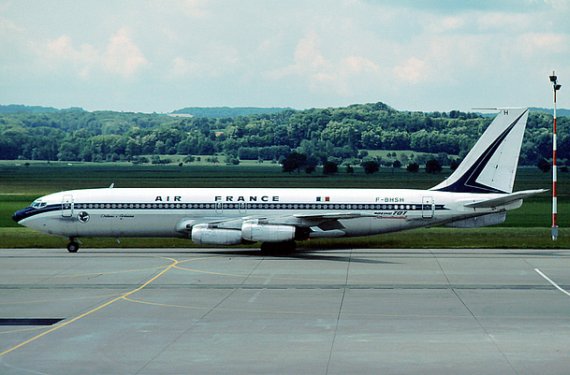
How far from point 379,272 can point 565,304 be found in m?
11.4

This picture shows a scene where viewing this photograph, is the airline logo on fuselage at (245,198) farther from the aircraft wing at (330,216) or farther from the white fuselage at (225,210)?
the aircraft wing at (330,216)

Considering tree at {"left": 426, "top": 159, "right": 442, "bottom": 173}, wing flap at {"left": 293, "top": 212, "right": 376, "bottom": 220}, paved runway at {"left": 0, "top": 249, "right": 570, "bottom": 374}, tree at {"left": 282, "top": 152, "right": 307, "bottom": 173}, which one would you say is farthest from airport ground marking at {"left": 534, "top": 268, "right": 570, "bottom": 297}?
tree at {"left": 282, "top": 152, "right": 307, "bottom": 173}

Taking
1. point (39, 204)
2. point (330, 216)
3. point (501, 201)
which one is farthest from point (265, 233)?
point (39, 204)

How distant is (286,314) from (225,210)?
22.2 metres

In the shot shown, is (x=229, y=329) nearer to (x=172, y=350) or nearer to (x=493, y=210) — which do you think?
(x=172, y=350)

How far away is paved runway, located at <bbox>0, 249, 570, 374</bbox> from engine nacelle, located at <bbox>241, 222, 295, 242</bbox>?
1.06m

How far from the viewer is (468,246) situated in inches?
2248

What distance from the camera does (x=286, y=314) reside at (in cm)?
3153

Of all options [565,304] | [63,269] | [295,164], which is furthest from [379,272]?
[295,164]

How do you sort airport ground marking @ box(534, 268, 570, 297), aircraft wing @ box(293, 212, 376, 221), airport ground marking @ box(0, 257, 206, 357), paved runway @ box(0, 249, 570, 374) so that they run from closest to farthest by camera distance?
paved runway @ box(0, 249, 570, 374), airport ground marking @ box(0, 257, 206, 357), airport ground marking @ box(534, 268, 570, 297), aircraft wing @ box(293, 212, 376, 221)

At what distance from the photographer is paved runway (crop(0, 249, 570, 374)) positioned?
23953 mm

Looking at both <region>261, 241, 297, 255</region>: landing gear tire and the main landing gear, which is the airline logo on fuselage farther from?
the main landing gear

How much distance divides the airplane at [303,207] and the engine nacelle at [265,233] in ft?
5.64

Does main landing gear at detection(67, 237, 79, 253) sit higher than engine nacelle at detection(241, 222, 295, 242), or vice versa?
engine nacelle at detection(241, 222, 295, 242)
